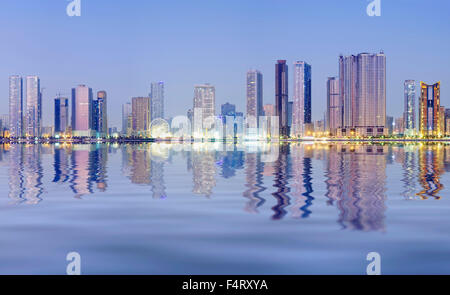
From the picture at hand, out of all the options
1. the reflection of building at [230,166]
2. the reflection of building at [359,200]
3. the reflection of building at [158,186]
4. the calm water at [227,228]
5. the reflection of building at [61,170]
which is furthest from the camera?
the reflection of building at [230,166]

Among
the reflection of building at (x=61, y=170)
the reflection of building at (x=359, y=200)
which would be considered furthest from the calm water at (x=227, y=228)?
the reflection of building at (x=61, y=170)

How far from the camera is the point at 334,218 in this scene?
18562 mm

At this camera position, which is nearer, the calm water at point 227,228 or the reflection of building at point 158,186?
the calm water at point 227,228

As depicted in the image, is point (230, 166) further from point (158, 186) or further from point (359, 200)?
point (359, 200)

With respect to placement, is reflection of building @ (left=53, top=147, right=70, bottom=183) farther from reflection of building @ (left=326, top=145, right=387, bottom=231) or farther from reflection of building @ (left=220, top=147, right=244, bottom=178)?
reflection of building @ (left=326, top=145, right=387, bottom=231)

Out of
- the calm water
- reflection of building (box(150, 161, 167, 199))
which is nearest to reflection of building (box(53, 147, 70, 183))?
the calm water

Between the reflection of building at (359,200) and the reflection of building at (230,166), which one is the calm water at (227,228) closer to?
the reflection of building at (359,200)

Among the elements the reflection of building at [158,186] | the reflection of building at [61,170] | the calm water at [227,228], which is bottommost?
the calm water at [227,228]

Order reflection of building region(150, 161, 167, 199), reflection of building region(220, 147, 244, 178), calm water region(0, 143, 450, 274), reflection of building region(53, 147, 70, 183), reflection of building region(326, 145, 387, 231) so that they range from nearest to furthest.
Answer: calm water region(0, 143, 450, 274) < reflection of building region(326, 145, 387, 231) < reflection of building region(150, 161, 167, 199) < reflection of building region(53, 147, 70, 183) < reflection of building region(220, 147, 244, 178)

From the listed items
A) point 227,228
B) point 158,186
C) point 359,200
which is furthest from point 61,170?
Answer: point 227,228

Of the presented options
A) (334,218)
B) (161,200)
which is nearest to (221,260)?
(334,218)

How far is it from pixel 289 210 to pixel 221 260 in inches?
332

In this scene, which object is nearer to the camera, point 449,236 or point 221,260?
point 221,260
